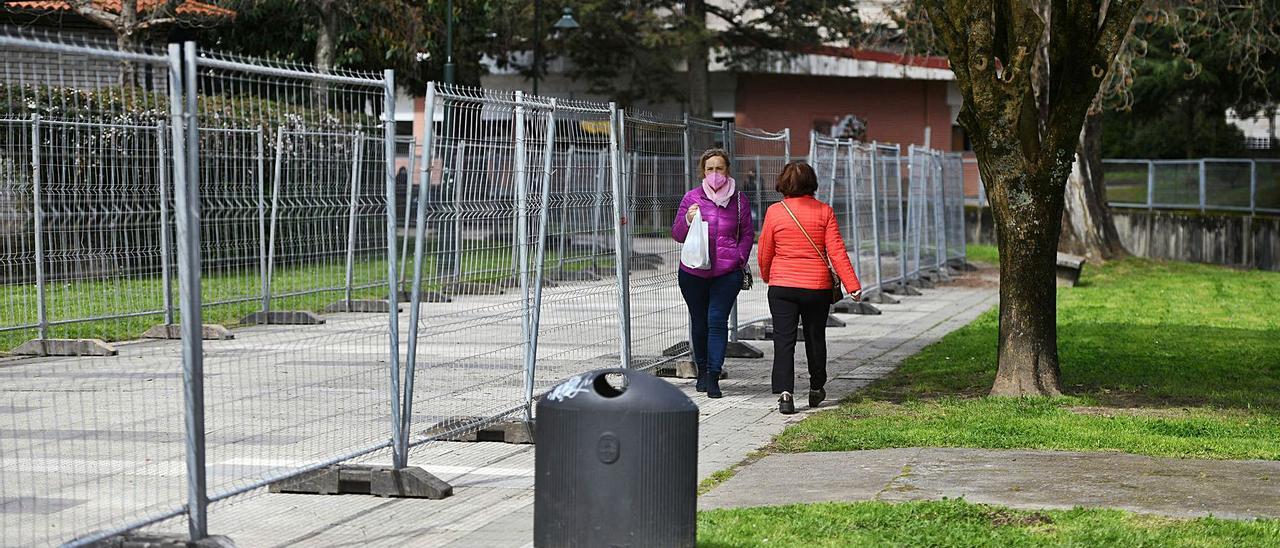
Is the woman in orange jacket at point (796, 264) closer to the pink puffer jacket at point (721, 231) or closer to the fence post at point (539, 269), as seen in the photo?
the pink puffer jacket at point (721, 231)

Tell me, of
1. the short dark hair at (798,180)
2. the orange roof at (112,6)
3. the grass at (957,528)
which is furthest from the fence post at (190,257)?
the orange roof at (112,6)

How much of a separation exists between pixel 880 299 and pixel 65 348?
10992mm

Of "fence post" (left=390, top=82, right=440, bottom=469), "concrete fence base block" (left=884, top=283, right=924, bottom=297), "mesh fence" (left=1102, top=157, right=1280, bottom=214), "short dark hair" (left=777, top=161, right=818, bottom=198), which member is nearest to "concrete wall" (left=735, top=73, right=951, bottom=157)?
"mesh fence" (left=1102, top=157, right=1280, bottom=214)

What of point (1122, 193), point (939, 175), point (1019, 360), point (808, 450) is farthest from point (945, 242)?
point (808, 450)

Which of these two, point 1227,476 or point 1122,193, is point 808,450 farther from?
point 1122,193

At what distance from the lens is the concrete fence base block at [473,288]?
908 cm

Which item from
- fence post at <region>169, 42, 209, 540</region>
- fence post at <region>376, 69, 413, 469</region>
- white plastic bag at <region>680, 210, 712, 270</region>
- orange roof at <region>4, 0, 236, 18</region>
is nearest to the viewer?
fence post at <region>169, 42, 209, 540</region>

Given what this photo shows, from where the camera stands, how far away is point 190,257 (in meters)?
6.20

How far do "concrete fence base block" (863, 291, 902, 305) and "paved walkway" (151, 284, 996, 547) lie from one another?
25.5 ft

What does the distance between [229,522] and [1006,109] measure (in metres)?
6.01

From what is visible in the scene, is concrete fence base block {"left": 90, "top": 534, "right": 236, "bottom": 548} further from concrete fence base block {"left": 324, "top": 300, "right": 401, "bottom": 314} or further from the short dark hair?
concrete fence base block {"left": 324, "top": 300, "right": 401, "bottom": 314}

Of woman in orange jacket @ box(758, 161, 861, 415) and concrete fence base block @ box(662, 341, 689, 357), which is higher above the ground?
woman in orange jacket @ box(758, 161, 861, 415)

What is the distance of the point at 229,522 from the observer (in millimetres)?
7297

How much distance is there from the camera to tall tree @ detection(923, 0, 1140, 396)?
1091 cm
